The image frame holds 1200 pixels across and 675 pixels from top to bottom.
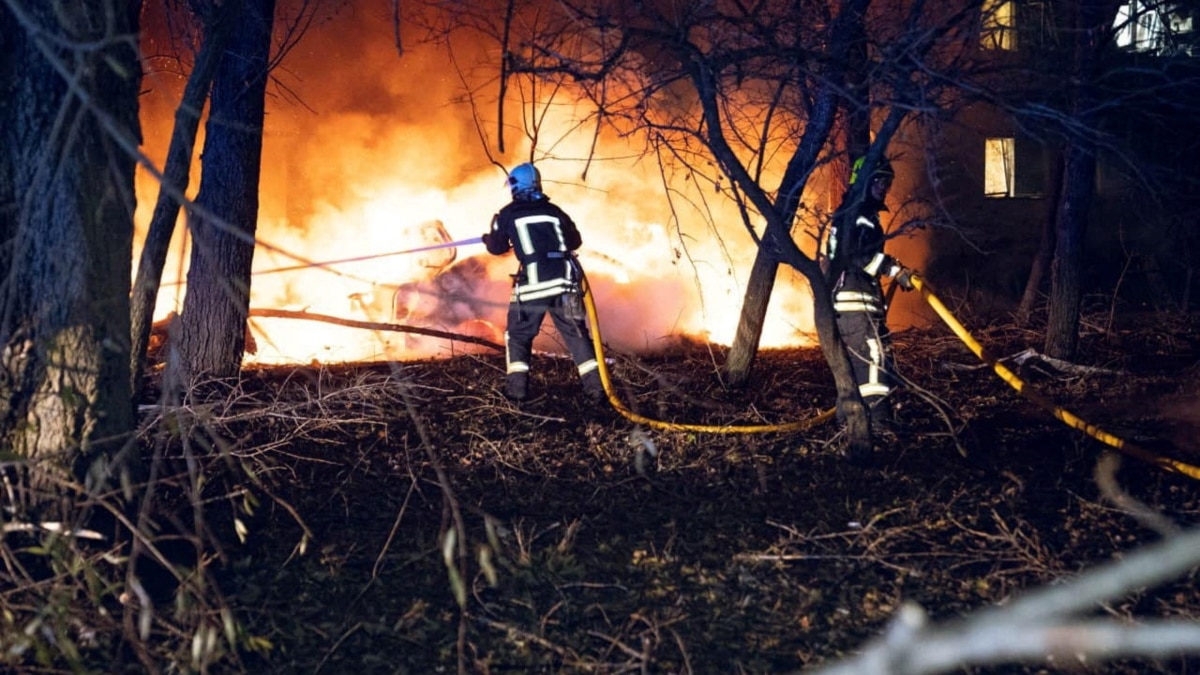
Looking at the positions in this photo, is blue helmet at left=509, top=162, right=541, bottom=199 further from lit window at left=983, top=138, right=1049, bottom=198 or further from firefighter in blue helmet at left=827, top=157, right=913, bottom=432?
lit window at left=983, top=138, right=1049, bottom=198

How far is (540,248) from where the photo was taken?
7.46 meters

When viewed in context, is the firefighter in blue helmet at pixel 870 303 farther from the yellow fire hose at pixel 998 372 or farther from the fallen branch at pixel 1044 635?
the fallen branch at pixel 1044 635

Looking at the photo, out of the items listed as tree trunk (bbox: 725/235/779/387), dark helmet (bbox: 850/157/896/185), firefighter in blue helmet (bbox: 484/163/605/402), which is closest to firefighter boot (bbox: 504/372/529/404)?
firefighter in blue helmet (bbox: 484/163/605/402)

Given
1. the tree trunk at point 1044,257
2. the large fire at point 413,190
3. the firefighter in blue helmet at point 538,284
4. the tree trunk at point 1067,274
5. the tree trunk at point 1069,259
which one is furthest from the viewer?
the large fire at point 413,190

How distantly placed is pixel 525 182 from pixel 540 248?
52cm

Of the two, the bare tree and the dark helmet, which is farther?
the dark helmet

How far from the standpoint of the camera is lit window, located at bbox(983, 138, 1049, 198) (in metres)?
12.8

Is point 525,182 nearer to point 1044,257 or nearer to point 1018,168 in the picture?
point 1044,257

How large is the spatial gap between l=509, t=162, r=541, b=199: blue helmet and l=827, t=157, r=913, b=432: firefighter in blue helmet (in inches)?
90.7

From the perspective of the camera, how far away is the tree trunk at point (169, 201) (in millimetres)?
5570

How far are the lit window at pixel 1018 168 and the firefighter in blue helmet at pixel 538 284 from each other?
7.28 meters

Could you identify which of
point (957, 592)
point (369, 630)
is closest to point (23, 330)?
point (369, 630)

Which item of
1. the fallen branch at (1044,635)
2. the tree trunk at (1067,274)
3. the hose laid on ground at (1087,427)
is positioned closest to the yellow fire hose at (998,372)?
the hose laid on ground at (1087,427)

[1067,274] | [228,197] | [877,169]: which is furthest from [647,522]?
[1067,274]
